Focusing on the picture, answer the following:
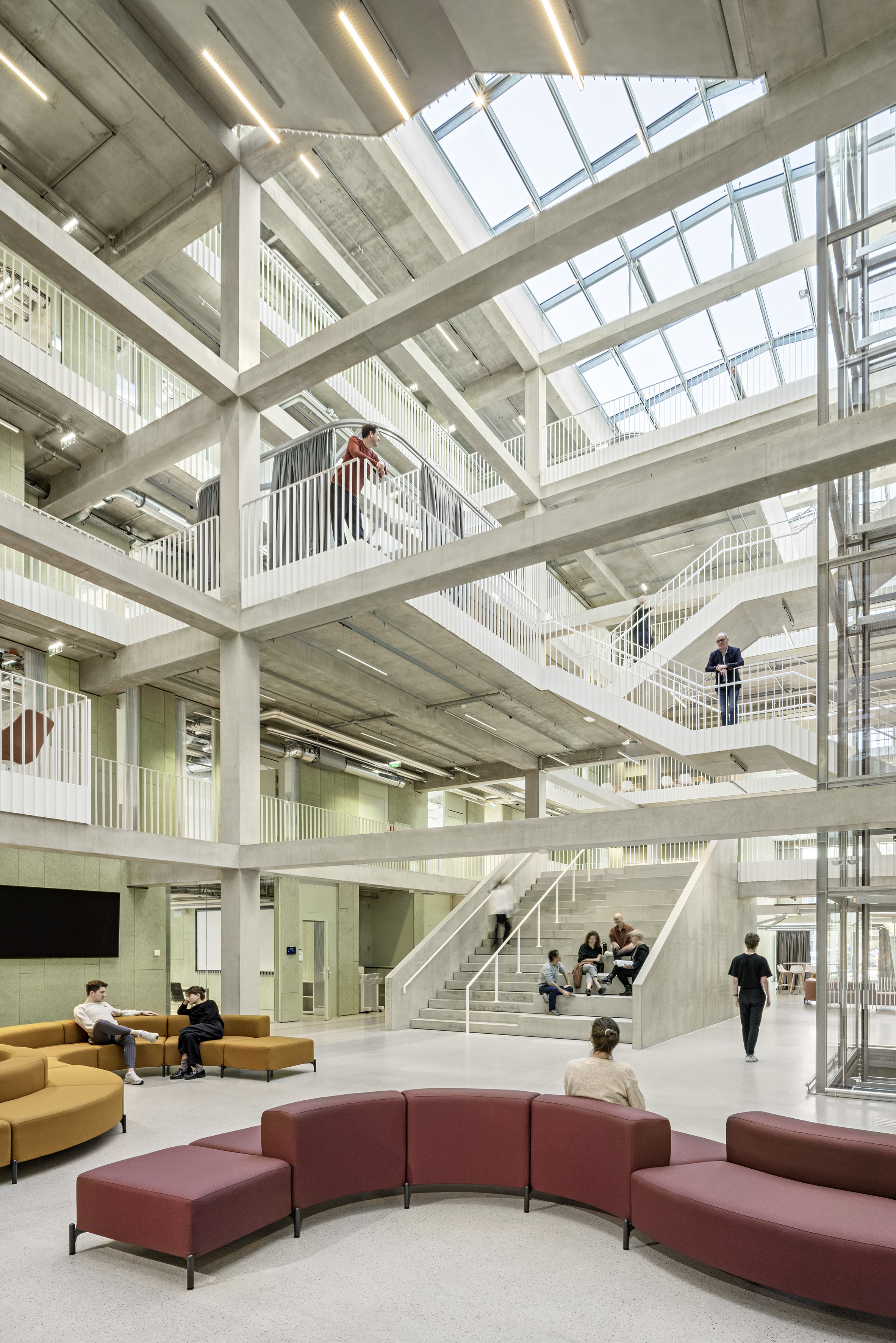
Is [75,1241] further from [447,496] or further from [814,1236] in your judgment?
[447,496]

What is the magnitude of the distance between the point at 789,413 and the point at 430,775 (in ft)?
45.1

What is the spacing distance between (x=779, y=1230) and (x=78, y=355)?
16.6m

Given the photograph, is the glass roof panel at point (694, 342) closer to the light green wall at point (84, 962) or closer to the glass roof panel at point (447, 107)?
the glass roof panel at point (447, 107)

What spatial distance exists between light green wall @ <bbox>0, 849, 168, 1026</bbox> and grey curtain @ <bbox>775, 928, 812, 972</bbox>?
28.6 m

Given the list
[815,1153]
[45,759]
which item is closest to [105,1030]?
[45,759]

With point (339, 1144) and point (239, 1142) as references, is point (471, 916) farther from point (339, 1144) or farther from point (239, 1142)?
point (339, 1144)

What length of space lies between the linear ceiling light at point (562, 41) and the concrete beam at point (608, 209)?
1.82 metres

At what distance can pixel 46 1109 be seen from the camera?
22.6 feet

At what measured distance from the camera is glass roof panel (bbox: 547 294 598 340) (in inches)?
829

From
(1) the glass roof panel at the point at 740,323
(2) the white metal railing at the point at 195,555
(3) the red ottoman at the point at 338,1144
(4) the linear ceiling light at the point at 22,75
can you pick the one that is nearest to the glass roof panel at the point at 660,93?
(1) the glass roof panel at the point at 740,323

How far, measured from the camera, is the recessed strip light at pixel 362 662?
54.3 feet

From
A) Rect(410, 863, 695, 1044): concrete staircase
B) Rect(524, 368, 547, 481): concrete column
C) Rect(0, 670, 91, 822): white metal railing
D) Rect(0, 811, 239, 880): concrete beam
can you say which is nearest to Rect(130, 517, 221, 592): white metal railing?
Rect(0, 670, 91, 822): white metal railing

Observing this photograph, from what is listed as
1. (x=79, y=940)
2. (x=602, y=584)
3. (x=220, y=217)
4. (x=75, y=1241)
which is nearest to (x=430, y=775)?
(x=602, y=584)

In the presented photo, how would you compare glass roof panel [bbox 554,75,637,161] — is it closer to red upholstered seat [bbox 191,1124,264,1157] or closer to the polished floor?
red upholstered seat [bbox 191,1124,264,1157]
